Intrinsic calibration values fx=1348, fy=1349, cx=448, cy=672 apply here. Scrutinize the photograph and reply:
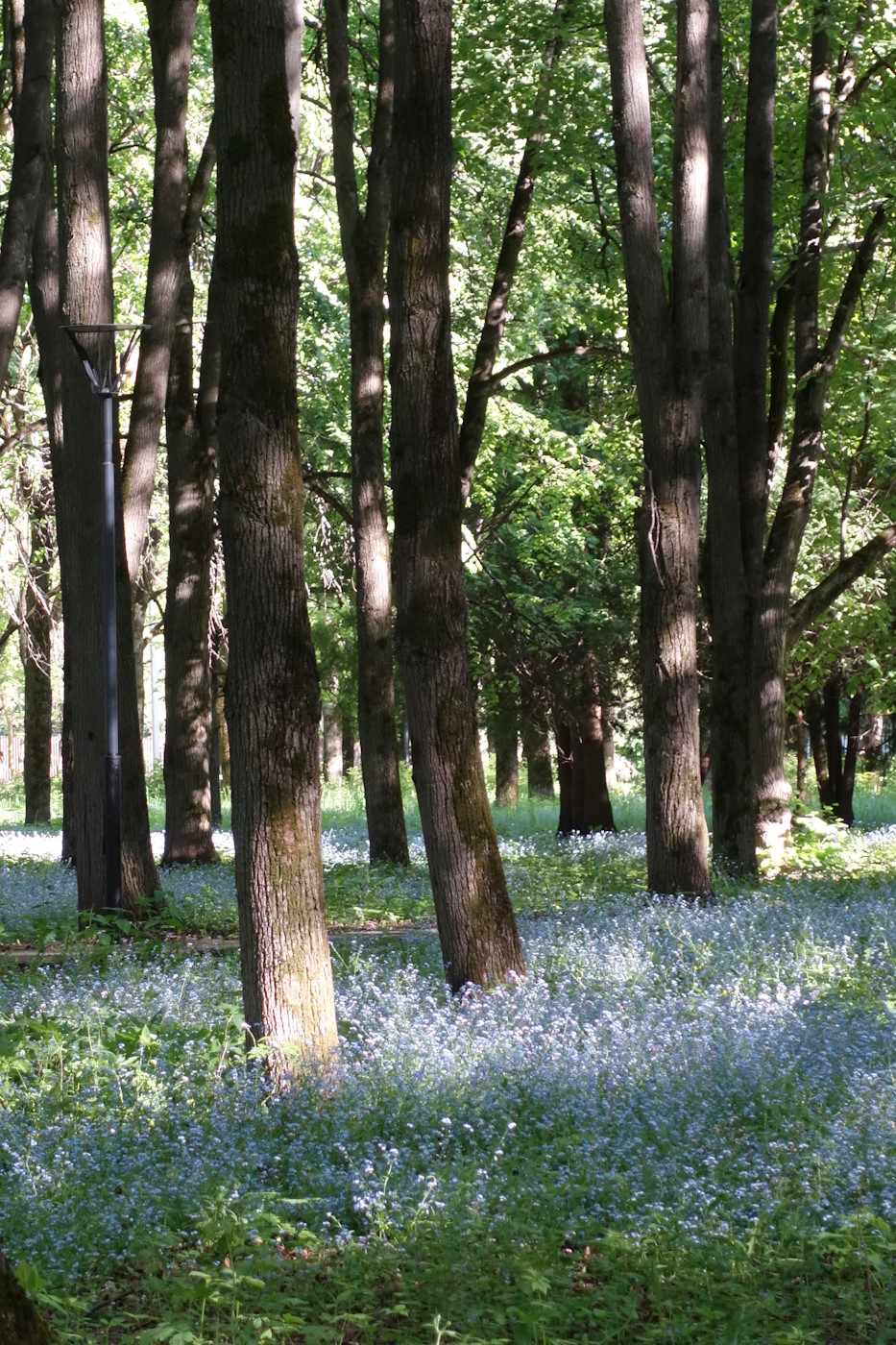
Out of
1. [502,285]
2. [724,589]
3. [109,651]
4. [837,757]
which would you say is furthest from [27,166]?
[837,757]

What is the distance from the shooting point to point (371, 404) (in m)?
15.1

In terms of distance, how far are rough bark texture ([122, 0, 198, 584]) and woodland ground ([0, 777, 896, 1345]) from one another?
5727 millimetres

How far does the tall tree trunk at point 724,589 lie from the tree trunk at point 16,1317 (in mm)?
10454

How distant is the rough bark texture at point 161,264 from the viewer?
12.9 meters

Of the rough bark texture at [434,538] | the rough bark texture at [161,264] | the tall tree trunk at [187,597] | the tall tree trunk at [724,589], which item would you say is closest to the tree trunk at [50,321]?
the rough bark texture at [161,264]

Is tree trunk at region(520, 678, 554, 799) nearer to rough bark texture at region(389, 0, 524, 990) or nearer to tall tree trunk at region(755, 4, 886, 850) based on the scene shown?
tall tree trunk at region(755, 4, 886, 850)

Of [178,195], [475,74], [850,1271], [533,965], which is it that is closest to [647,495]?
[533,965]

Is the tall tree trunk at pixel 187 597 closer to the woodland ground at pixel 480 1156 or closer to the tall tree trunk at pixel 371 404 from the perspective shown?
the tall tree trunk at pixel 371 404

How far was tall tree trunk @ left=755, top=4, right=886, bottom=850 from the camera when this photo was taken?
14.8 m

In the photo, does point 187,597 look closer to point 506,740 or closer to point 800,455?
point 800,455

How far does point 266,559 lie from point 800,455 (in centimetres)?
1051

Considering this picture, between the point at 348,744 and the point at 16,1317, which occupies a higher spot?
the point at 348,744

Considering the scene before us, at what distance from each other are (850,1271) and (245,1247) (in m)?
1.97

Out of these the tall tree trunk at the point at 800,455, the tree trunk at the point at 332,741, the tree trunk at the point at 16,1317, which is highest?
the tall tree trunk at the point at 800,455
